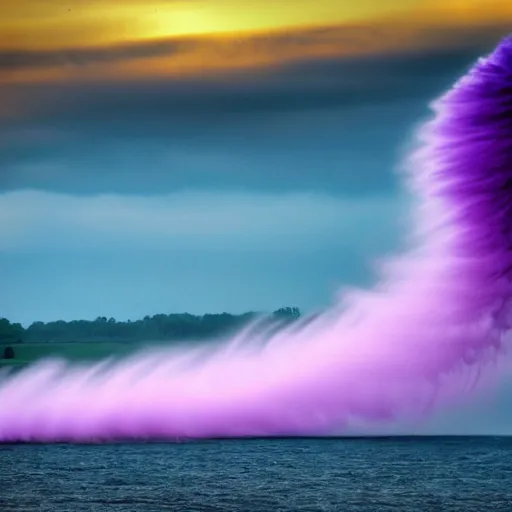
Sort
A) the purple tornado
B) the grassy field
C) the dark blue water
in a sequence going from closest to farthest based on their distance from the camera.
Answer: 1. the dark blue water
2. the purple tornado
3. the grassy field

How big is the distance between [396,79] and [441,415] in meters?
2.67

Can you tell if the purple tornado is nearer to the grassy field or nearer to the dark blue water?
the grassy field

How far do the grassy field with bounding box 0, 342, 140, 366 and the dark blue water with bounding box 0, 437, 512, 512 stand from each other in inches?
30.8

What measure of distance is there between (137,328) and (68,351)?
0.64 metres

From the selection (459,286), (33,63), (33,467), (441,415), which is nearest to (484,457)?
(441,415)

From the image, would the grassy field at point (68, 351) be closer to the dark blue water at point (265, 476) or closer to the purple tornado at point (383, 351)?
the purple tornado at point (383, 351)

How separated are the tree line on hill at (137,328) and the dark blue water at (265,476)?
1.00 metres

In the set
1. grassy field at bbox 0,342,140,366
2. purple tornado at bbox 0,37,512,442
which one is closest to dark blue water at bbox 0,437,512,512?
purple tornado at bbox 0,37,512,442

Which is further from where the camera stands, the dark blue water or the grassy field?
the grassy field

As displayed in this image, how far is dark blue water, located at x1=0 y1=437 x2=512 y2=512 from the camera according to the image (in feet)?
37.2

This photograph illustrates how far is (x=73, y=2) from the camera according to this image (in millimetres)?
11711

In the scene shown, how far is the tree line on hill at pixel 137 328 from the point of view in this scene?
39.3 feet

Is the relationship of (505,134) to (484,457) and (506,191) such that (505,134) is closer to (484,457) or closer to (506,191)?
(506,191)

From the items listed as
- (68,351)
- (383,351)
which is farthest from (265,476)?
(68,351)
